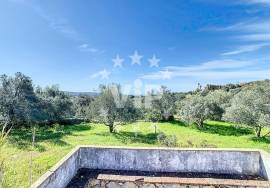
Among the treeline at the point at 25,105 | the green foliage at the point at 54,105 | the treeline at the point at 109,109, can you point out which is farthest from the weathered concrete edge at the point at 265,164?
the green foliage at the point at 54,105

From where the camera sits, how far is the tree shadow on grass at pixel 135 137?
24.2 meters

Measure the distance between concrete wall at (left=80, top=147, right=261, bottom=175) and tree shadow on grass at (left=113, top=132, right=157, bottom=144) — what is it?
12.4 meters

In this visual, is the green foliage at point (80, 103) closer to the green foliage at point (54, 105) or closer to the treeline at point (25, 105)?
the green foliage at point (54, 105)

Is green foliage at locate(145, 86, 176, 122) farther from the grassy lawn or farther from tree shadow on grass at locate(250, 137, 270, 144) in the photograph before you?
tree shadow on grass at locate(250, 137, 270, 144)

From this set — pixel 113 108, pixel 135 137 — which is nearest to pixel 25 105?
pixel 113 108

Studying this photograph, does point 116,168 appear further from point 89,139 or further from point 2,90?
point 2,90

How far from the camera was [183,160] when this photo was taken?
11.1 m

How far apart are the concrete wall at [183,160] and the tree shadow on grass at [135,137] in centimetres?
1244

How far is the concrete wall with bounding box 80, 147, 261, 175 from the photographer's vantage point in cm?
1095

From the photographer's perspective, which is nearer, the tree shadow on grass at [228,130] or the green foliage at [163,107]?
the tree shadow on grass at [228,130]

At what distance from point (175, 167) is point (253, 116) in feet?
61.0

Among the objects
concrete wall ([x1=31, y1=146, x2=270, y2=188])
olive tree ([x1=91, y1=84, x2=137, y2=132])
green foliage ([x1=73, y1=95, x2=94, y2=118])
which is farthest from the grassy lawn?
green foliage ([x1=73, y1=95, x2=94, y2=118])

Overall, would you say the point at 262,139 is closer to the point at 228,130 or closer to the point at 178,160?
the point at 228,130

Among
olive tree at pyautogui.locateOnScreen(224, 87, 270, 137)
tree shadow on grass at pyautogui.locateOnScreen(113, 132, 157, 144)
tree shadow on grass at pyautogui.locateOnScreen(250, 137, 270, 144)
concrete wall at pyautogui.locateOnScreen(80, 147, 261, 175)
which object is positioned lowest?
tree shadow on grass at pyautogui.locateOnScreen(250, 137, 270, 144)
